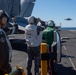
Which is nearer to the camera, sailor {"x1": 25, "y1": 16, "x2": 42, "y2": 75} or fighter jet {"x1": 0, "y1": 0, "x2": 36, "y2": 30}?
sailor {"x1": 25, "y1": 16, "x2": 42, "y2": 75}

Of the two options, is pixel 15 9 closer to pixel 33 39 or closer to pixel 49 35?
pixel 49 35

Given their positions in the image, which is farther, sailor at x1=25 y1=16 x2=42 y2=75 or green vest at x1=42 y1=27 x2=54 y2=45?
green vest at x1=42 y1=27 x2=54 y2=45

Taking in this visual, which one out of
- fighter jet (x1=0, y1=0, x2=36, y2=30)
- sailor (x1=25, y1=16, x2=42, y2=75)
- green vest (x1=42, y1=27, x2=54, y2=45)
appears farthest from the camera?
fighter jet (x1=0, y1=0, x2=36, y2=30)

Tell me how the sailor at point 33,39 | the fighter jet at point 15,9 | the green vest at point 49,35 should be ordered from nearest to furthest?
the sailor at point 33,39, the green vest at point 49,35, the fighter jet at point 15,9

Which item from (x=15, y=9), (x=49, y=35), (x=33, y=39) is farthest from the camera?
(x=15, y=9)

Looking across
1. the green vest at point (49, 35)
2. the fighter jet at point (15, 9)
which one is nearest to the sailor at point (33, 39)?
the green vest at point (49, 35)

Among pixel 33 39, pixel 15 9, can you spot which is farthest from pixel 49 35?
pixel 15 9

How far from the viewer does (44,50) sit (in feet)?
18.3

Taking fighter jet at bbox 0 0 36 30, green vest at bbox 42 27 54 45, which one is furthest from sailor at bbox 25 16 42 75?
fighter jet at bbox 0 0 36 30

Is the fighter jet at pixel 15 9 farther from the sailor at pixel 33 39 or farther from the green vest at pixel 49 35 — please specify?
the sailor at pixel 33 39

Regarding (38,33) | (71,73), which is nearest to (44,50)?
(38,33)

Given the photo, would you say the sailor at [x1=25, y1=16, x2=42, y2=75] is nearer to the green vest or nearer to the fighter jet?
the green vest

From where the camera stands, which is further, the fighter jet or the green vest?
the fighter jet

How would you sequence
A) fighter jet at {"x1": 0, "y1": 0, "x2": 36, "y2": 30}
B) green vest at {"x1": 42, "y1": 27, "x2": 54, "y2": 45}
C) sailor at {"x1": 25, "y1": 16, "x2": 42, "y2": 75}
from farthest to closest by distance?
fighter jet at {"x1": 0, "y1": 0, "x2": 36, "y2": 30} < green vest at {"x1": 42, "y1": 27, "x2": 54, "y2": 45} < sailor at {"x1": 25, "y1": 16, "x2": 42, "y2": 75}
